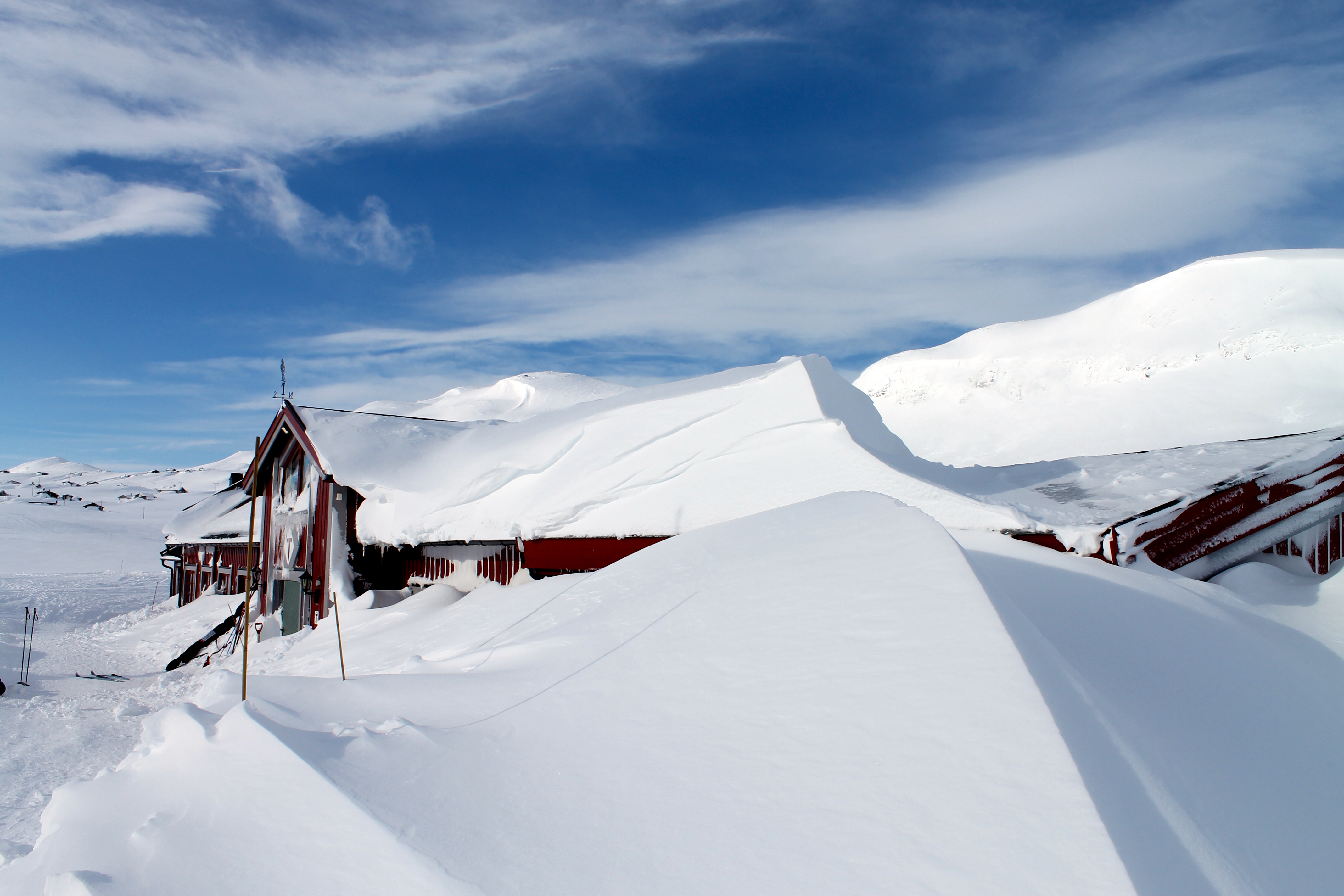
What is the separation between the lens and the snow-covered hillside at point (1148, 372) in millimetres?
27000

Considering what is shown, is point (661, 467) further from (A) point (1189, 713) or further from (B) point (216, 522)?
(B) point (216, 522)

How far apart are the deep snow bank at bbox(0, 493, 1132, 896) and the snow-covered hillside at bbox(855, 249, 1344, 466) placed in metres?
24.6

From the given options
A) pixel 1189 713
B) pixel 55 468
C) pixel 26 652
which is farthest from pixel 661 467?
pixel 55 468

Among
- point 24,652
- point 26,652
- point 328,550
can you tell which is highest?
point 328,550

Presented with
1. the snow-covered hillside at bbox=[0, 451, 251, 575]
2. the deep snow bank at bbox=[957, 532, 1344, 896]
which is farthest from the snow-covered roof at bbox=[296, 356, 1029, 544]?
the snow-covered hillside at bbox=[0, 451, 251, 575]

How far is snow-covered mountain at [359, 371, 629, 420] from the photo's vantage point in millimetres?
57844

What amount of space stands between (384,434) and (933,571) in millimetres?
11560

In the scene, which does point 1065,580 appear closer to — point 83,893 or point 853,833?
point 853,833

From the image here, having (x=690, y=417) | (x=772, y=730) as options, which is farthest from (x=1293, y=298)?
(x=772, y=730)

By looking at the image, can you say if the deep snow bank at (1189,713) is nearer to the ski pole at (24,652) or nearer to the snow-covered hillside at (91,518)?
the ski pole at (24,652)

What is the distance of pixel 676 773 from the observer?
228 cm

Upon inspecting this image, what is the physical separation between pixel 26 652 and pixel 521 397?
44.8m

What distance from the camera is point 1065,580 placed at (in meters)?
4.02

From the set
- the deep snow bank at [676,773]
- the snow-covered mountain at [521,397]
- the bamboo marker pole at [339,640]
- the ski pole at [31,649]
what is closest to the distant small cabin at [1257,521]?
the deep snow bank at [676,773]
